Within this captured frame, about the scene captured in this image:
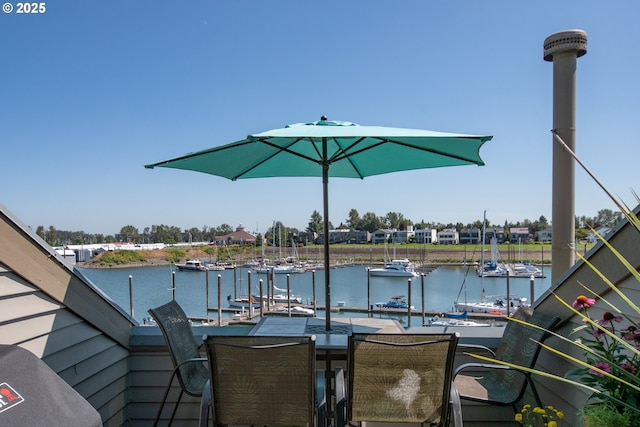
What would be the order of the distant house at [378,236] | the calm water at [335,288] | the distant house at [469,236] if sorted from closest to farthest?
the calm water at [335,288] < the distant house at [469,236] < the distant house at [378,236]

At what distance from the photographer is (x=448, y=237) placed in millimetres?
49344

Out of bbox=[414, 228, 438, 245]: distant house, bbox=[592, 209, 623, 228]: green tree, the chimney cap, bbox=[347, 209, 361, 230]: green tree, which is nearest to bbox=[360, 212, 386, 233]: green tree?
bbox=[347, 209, 361, 230]: green tree

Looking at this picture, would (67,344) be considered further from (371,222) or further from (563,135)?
(371,222)

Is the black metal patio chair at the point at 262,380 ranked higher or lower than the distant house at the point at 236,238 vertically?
higher

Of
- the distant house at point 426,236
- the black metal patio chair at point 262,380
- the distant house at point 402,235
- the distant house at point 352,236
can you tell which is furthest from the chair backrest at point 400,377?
the distant house at point 426,236

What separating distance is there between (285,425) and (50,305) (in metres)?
1.30

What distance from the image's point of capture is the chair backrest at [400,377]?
172 cm

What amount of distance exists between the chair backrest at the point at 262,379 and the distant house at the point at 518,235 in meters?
38.8

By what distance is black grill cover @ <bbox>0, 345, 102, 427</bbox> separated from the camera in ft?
3.37

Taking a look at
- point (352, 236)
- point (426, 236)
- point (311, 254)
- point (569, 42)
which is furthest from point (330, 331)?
point (426, 236)

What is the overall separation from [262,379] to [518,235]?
40.4m

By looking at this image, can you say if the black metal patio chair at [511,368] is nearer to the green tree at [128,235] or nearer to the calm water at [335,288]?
the calm water at [335,288]

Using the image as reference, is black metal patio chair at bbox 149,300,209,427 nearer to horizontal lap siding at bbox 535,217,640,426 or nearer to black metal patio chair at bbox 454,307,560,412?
black metal patio chair at bbox 454,307,560,412

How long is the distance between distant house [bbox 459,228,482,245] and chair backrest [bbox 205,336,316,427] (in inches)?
1840
